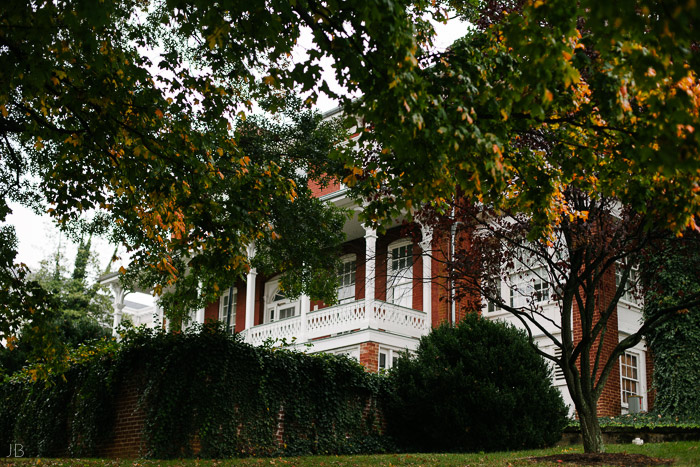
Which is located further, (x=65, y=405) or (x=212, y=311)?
(x=212, y=311)

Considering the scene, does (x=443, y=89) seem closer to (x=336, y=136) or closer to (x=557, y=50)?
(x=557, y=50)

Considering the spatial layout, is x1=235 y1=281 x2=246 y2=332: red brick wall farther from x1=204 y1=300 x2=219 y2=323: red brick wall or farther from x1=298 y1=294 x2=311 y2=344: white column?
x1=298 y1=294 x2=311 y2=344: white column

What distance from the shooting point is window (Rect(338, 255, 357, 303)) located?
23.0m

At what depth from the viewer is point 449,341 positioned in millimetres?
13875

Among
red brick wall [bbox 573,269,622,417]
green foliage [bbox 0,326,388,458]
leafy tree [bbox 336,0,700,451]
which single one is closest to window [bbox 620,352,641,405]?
red brick wall [bbox 573,269,622,417]

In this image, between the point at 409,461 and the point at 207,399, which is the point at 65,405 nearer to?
the point at 207,399

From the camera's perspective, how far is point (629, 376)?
18.3m

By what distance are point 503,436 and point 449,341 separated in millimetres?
2192

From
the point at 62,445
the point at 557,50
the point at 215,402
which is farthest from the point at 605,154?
the point at 62,445

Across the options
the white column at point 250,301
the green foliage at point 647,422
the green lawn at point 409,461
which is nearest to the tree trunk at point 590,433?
the green lawn at point 409,461

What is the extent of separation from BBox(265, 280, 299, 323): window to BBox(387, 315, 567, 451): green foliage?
11.5 metres

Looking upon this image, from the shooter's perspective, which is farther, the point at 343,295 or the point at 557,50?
the point at 343,295

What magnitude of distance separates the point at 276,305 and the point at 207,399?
13989 millimetres

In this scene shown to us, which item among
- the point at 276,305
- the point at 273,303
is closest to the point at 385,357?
the point at 276,305
